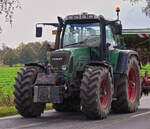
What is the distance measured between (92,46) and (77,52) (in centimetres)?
69

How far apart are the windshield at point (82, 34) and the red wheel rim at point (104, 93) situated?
4.16 ft

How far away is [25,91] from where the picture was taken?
1198 centimetres

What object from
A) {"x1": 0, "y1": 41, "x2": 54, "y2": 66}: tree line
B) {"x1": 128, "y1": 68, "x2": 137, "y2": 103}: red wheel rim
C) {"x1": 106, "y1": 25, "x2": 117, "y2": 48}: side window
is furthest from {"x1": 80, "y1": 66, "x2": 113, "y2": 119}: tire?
{"x1": 0, "y1": 41, "x2": 54, "y2": 66}: tree line

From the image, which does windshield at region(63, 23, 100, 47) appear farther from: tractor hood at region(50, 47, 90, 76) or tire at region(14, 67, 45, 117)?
tire at region(14, 67, 45, 117)

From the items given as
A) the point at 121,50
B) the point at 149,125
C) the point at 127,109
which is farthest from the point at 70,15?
the point at 149,125

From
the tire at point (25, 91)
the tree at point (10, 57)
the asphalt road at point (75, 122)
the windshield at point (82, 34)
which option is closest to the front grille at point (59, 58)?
the tire at point (25, 91)

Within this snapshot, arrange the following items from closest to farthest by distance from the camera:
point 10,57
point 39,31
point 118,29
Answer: point 39,31 < point 118,29 < point 10,57

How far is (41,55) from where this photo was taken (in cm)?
1310

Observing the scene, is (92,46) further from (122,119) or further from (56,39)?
(122,119)

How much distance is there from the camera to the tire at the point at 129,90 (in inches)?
531

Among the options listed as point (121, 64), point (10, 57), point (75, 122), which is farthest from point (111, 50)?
point (10, 57)

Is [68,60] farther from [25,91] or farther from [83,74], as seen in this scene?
[25,91]

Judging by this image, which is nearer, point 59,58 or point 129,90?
point 59,58

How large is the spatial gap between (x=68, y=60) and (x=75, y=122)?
1.69 metres
